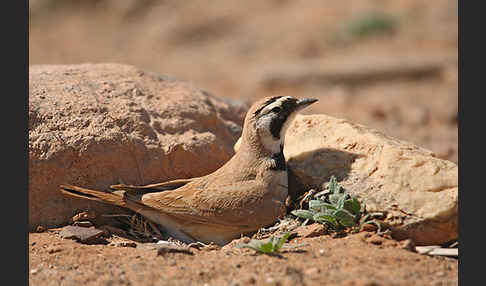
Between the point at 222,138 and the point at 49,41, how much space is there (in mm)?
13724

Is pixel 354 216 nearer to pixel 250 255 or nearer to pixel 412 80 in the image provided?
pixel 250 255

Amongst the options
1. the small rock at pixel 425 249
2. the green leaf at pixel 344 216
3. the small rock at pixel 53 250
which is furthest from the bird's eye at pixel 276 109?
the small rock at pixel 53 250

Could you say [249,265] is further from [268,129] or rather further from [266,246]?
[268,129]

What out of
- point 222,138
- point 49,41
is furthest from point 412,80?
point 49,41

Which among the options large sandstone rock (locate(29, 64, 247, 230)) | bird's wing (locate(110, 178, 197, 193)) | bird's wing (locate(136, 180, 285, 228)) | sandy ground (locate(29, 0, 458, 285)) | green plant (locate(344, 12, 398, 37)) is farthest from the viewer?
green plant (locate(344, 12, 398, 37))

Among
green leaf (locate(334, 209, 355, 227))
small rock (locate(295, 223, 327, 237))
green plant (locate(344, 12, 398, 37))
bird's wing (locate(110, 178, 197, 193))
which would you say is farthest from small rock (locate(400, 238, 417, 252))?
green plant (locate(344, 12, 398, 37))

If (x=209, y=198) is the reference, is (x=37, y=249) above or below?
below

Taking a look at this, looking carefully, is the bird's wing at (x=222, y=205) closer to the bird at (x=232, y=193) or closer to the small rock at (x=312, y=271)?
the bird at (x=232, y=193)

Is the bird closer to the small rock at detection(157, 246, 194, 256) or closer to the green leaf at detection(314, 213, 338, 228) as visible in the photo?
the green leaf at detection(314, 213, 338, 228)

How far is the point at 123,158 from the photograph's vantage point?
554 cm

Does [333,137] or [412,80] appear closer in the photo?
[333,137]

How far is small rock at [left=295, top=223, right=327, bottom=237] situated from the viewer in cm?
462

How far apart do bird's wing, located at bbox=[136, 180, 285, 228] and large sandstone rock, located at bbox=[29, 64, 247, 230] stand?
639 millimetres

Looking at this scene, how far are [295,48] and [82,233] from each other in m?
12.1
